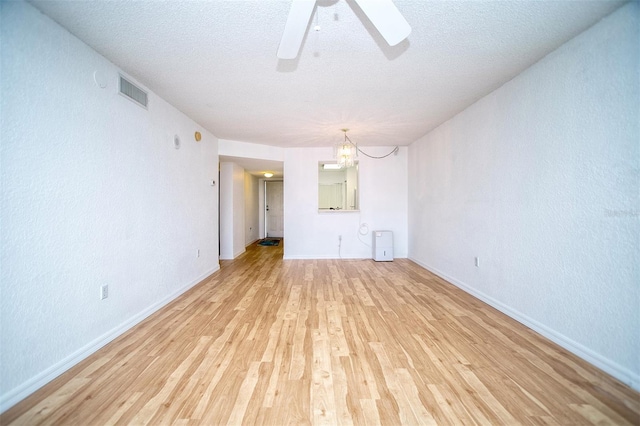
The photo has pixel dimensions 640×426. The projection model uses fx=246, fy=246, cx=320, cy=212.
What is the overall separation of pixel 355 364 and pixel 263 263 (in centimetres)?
346

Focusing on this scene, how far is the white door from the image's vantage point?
8.84 metres

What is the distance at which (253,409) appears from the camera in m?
1.31

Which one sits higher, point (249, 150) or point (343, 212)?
point (249, 150)

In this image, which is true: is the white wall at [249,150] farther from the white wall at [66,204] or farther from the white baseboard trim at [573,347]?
the white baseboard trim at [573,347]

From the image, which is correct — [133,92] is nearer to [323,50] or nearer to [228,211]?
[323,50]

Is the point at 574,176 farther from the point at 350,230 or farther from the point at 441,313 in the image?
the point at 350,230

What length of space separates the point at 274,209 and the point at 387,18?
793cm

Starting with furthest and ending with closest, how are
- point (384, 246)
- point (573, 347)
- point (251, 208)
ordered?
1. point (251, 208)
2. point (384, 246)
3. point (573, 347)

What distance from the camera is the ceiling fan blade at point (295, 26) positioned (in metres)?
1.22

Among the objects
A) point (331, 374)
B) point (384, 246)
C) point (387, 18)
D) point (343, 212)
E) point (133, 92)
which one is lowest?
point (331, 374)

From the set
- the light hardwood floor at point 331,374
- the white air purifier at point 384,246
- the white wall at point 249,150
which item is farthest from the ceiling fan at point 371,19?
the white air purifier at point 384,246

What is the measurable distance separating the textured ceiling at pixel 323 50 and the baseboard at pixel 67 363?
224 centimetres

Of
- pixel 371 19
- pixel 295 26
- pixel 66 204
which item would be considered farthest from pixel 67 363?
pixel 371 19

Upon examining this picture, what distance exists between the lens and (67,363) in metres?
1.66
